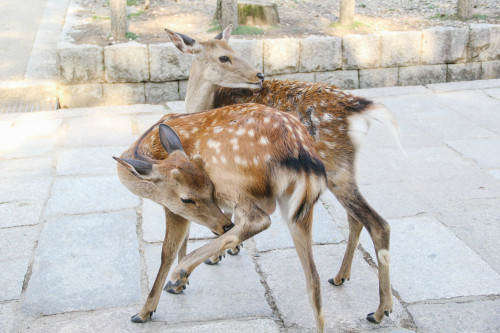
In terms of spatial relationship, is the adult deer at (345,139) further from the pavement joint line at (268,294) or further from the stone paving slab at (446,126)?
the stone paving slab at (446,126)

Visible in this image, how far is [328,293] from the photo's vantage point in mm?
3391

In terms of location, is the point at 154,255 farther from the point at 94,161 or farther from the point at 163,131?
the point at 94,161

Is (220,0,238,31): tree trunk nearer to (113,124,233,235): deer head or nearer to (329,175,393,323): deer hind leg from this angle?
(329,175,393,323): deer hind leg

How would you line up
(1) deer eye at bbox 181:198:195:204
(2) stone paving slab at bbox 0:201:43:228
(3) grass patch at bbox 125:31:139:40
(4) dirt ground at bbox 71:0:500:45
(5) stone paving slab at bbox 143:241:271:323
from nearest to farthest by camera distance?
(1) deer eye at bbox 181:198:195:204
(5) stone paving slab at bbox 143:241:271:323
(2) stone paving slab at bbox 0:201:43:228
(3) grass patch at bbox 125:31:139:40
(4) dirt ground at bbox 71:0:500:45

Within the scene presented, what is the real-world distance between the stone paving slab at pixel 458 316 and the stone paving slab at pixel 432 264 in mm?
93

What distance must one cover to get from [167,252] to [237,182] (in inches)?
22.4

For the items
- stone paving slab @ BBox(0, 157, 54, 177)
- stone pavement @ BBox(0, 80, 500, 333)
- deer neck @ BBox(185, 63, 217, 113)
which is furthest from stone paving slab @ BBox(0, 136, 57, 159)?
deer neck @ BBox(185, 63, 217, 113)

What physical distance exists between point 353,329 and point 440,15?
6894mm

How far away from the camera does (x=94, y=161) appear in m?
5.31

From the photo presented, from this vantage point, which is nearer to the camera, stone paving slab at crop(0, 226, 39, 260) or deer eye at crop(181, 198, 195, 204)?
deer eye at crop(181, 198, 195, 204)

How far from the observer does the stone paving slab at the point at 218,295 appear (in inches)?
125

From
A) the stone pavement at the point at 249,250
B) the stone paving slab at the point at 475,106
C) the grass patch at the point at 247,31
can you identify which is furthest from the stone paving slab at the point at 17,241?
the stone paving slab at the point at 475,106

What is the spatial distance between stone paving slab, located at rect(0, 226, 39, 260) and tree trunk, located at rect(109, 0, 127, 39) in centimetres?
379

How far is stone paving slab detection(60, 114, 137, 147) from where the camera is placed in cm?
576
